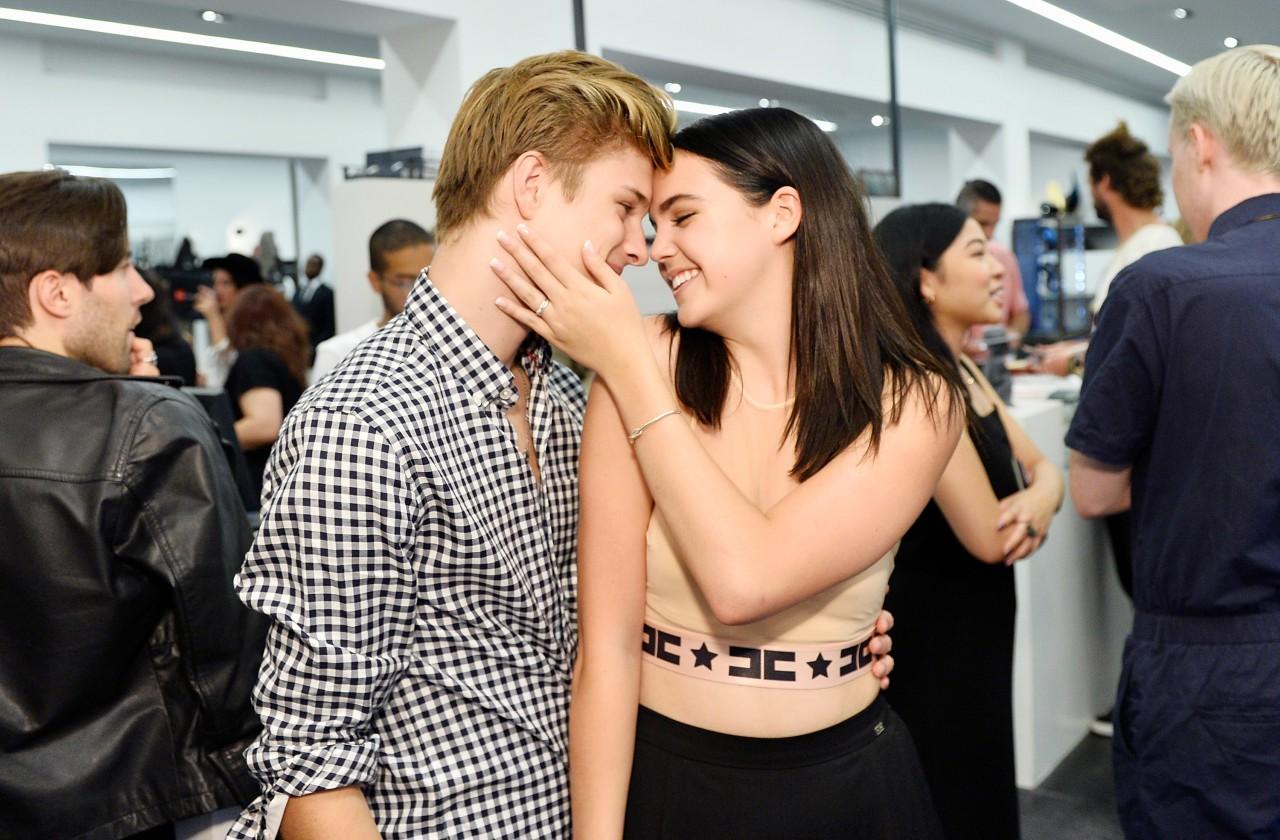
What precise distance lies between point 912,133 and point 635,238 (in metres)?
12.4

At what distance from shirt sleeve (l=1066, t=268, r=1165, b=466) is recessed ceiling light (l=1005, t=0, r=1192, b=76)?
868 cm

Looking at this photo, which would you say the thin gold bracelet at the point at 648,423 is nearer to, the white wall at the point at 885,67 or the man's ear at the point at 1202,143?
the man's ear at the point at 1202,143

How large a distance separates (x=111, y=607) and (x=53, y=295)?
1.61 ft

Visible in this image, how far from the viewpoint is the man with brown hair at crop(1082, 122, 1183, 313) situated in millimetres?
3949

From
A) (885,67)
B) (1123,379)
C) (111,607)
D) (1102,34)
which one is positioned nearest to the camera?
(111,607)

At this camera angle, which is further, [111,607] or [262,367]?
[262,367]

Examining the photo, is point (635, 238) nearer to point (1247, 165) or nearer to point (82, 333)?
point (82, 333)

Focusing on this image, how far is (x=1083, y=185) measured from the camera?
54.9ft

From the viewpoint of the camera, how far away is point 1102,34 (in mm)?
11117

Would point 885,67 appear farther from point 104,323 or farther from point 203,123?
point 104,323

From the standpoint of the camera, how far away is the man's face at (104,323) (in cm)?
170

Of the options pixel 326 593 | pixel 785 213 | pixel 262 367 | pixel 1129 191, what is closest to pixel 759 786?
pixel 326 593

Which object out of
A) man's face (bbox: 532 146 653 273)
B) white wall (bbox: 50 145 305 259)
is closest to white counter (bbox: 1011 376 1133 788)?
man's face (bbox: 532 146 653 273)

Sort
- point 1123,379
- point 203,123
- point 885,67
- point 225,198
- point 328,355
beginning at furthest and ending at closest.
Result: point 225,198 < point 203,123 < point 885,67 < point 328,355 < point 1123,379
